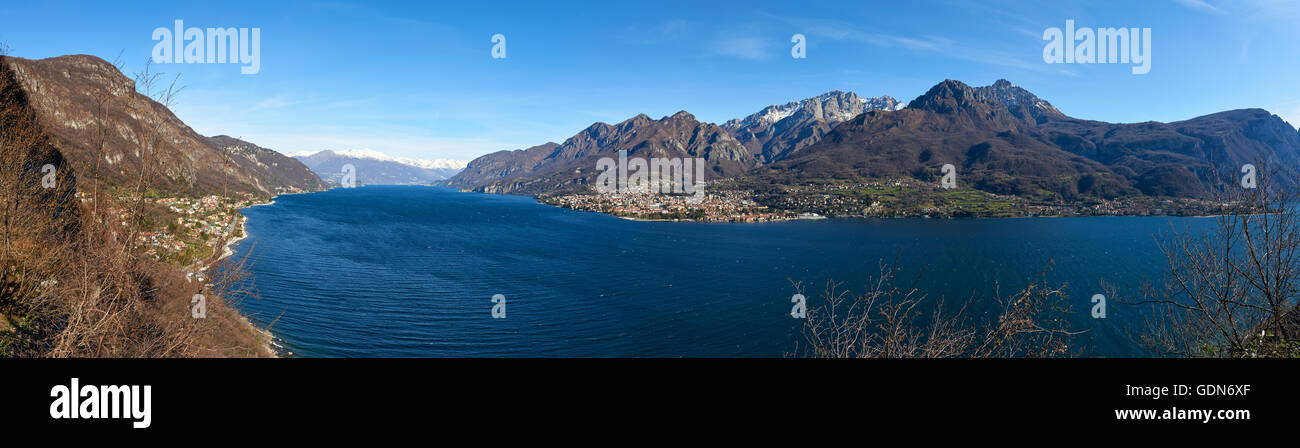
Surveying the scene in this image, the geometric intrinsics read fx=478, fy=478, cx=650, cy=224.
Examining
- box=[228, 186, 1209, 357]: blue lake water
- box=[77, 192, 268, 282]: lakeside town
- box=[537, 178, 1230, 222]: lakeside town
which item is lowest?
box=[228, 186, 1209, 357]: blue lake water

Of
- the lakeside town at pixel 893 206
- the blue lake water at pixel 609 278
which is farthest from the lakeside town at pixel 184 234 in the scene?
the lakeside town at pixel 893 206

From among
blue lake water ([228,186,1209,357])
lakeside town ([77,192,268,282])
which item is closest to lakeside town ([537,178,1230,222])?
blue lake water ([228,186,1209,357])

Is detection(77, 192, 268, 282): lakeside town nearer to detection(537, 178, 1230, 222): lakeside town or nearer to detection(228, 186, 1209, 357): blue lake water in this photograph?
detection(228, 186, 1209, 357): blue lake water

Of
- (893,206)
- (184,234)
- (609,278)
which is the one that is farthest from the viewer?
(893,206)

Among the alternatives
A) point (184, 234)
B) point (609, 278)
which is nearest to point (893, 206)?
point (609, 278)

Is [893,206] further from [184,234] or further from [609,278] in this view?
[184,234]

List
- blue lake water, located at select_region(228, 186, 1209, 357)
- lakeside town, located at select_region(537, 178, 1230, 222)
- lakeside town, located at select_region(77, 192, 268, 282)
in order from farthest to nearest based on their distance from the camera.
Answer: lakeside town, located at select_region(537, 178, 1230, 222) → blue lake water, located at select_region(228, 186, 1209, 357) → lakeside town, located at select_region(77, 192, 268, 282)

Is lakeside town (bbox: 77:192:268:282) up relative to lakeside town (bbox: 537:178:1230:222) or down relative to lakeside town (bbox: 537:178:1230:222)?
down

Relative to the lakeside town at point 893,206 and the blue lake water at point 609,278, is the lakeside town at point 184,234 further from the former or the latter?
the lakeside town at point 893,206
